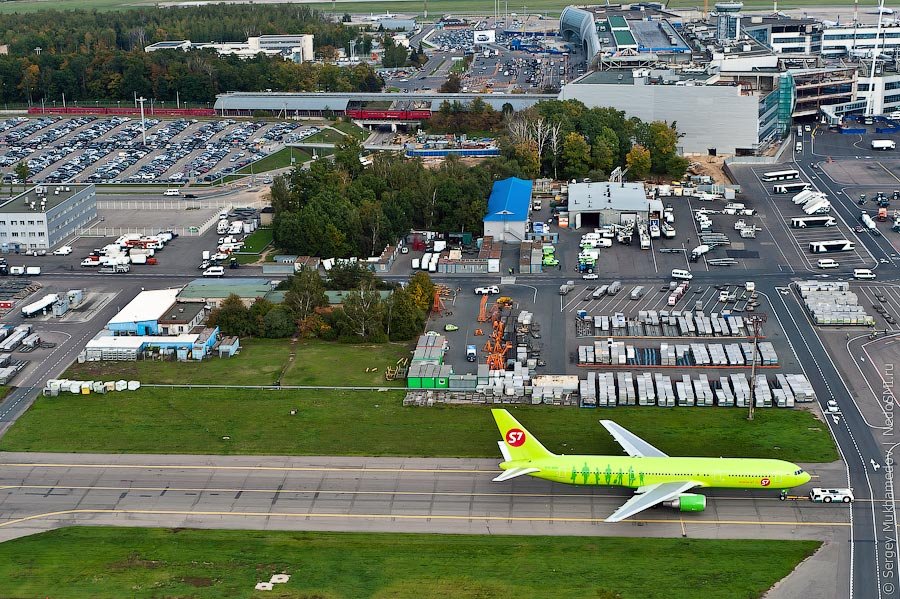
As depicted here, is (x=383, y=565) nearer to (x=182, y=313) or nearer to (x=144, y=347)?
(x=144, y=347)

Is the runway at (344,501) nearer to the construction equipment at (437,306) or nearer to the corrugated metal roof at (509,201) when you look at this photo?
the construction equipment at (437,306)

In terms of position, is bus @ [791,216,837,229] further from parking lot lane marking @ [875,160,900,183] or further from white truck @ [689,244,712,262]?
parking lot lane marking @ [875,160,900,183]

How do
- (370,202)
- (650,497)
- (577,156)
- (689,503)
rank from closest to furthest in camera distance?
1. (650,497)
2. (689,503)
3. (370,202)
4. (577,156)

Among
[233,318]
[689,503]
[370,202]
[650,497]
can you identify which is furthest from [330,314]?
[689,503]

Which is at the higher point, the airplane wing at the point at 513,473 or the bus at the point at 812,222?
the bus at the point at 812,222

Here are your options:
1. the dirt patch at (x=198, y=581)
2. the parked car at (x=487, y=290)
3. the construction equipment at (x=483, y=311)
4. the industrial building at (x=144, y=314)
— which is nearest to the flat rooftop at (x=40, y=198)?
the industrial building at (x=144, y=314)

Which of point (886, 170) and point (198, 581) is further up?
point (886, 170)
